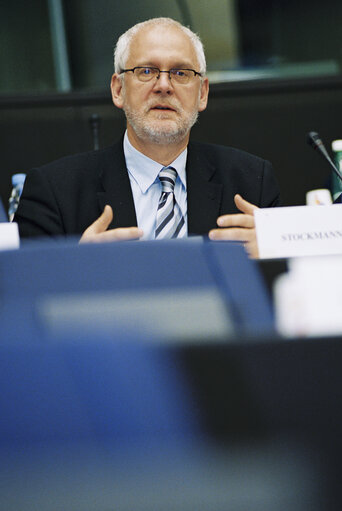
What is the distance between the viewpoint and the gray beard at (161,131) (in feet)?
4.90

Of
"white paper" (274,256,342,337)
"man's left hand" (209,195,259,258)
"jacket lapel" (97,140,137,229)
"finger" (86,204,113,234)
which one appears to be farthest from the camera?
"jacket lapel" (97,140,137,229)

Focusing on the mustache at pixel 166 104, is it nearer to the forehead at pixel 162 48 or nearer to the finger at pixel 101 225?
the forehead at pixel 162 48

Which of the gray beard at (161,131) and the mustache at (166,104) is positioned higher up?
the mustache at (166,104)

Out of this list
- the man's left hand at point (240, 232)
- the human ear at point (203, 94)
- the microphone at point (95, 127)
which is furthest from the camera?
the microphone at point (95, 127)

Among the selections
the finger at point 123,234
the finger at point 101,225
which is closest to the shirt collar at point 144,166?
the finger at point 101,225

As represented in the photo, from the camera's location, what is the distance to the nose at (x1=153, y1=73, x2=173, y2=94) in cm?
148

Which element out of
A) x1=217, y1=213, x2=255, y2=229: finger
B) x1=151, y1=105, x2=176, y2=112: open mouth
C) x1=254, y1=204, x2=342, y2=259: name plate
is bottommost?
x1=217, y1=213, x2=255, y2=229: finger

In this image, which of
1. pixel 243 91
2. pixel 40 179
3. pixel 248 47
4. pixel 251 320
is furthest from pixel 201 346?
pixel 248 47

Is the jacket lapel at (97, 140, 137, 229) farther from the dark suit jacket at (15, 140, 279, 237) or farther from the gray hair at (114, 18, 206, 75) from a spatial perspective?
the gray hair at (114, 18, 206, 75)

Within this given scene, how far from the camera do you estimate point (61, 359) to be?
1.68 ft

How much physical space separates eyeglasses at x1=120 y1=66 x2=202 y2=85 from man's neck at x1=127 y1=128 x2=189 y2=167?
13cm

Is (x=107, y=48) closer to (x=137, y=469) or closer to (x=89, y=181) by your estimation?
(x=89, y=181)

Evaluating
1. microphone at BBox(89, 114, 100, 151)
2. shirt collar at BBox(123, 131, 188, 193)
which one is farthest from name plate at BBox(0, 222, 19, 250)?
microphone at BBox(89, 114, 100, 151)

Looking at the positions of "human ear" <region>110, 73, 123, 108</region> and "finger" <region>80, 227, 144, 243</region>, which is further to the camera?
"human ear" <region>110, 73, 123, 108</region>
